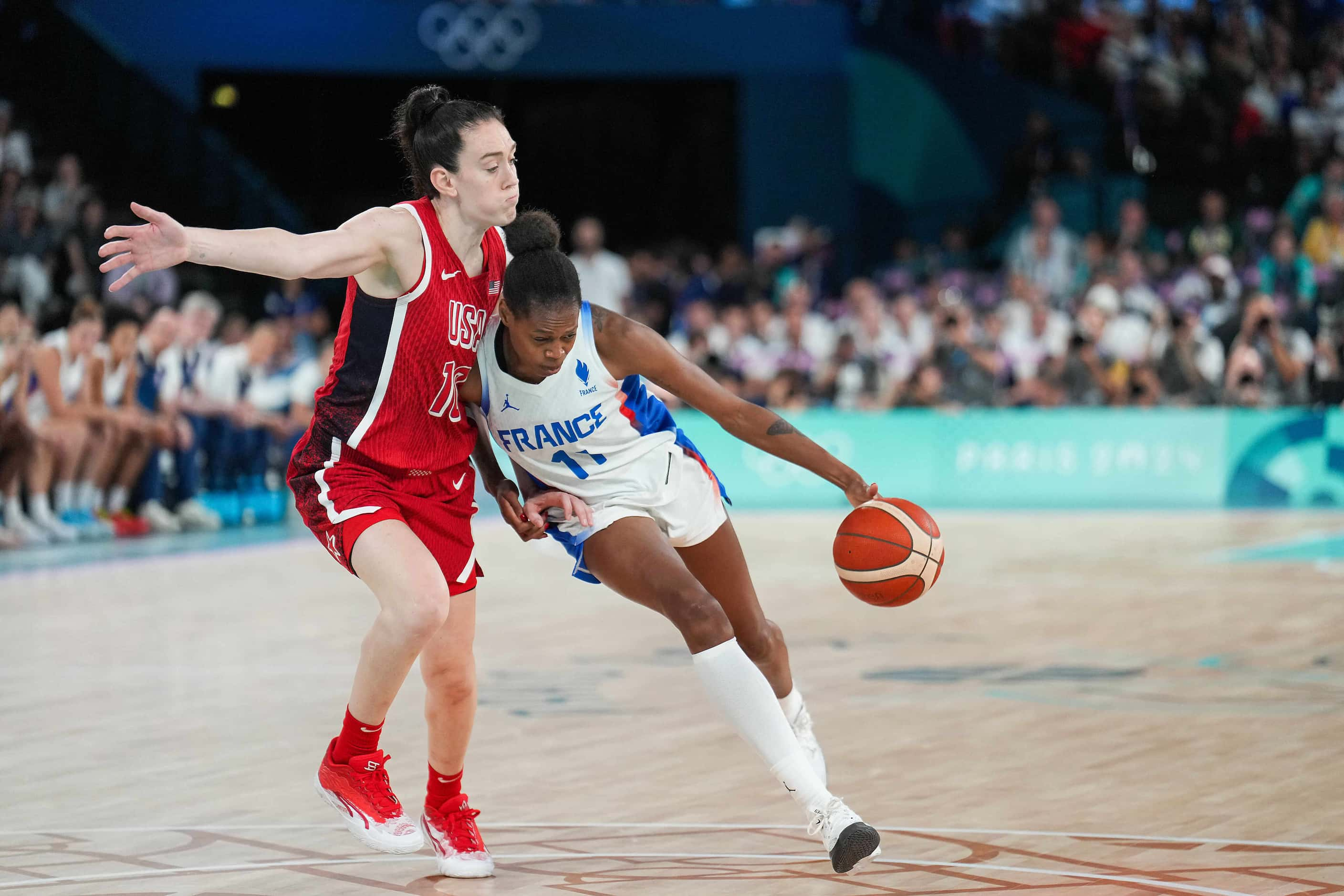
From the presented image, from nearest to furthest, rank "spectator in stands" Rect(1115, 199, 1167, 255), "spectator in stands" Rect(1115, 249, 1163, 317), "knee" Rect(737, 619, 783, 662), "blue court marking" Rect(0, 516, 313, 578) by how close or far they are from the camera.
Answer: "knee" Rect(737, 619, 783, 662), "blue court marking" Rect(0, 516, 313, 578), "spectator in stands" Rect(1115, 249, 1163, 317), "spectator in stands" Rect(1115, 199, 1167, 255)

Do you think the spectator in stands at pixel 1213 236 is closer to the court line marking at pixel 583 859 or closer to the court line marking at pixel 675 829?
the court line marking at pixel 675 829

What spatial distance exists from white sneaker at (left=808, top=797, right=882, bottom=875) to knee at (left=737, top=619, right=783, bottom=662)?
30.6 inches

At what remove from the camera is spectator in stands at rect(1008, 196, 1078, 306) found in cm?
1778

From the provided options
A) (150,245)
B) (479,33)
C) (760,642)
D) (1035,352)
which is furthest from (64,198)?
(150,245)

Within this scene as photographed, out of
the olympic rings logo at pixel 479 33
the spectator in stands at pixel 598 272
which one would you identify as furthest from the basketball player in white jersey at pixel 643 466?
the olympic rings logo at pixel 479 33

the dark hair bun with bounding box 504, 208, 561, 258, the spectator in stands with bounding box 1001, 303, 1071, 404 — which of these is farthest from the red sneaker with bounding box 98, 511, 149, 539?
the dark hair bun with bounding box 504, 208, 561, 258

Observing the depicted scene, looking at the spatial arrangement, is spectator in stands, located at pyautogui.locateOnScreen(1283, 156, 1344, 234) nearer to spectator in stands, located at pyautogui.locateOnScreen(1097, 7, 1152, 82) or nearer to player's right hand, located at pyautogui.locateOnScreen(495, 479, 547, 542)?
spectator in stands, located at pyautogui.locateOnScreen(1097, 7, 1152, 82)

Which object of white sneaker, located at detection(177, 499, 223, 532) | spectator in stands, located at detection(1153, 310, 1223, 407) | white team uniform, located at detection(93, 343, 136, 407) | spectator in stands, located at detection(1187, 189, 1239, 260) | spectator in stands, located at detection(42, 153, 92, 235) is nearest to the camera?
white team uniform, located at detection(93, 343, 136, 407)

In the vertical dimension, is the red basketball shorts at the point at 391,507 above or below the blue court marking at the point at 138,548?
above

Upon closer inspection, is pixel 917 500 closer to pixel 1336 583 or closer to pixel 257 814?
pixel 1336 583

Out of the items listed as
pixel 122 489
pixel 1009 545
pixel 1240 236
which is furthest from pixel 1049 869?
pixel 1240 236

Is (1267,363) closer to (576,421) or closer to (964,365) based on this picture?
(964,365)

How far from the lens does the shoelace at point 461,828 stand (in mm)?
4148

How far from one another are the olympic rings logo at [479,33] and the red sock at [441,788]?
17.0m
